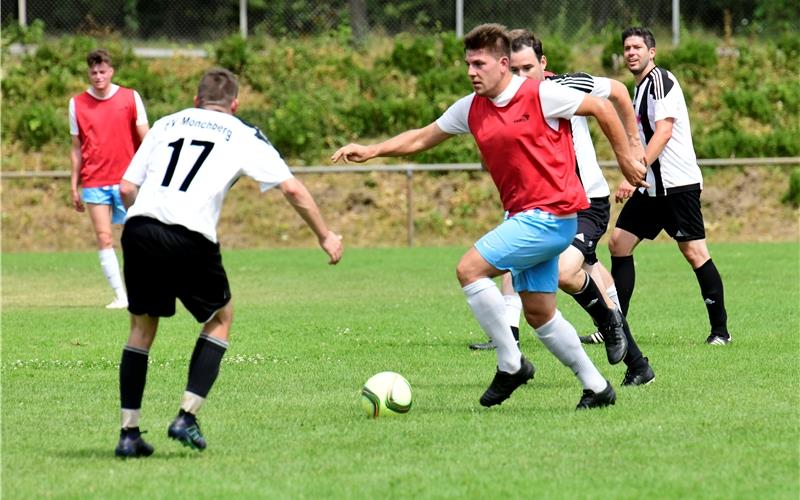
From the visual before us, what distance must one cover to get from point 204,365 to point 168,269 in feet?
1.61

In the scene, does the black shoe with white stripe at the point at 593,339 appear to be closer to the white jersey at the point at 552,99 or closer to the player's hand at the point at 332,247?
the white jersey at the point at 552,99

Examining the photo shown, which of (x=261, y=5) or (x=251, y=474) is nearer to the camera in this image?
(x=251, y=474)

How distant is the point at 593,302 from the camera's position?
833cm

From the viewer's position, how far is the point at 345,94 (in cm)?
2700

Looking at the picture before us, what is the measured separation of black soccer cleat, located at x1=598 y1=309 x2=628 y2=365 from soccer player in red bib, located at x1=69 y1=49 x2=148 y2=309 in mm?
6660

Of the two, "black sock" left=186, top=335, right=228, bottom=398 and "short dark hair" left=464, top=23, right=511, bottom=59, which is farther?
"short dark hair" left=464, top=23, right=511, bottom=59

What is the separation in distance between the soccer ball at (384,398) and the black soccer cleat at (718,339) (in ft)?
12.0

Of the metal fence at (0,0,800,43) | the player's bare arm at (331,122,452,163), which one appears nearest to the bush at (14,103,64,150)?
the metal fence at (0,0,800,43)

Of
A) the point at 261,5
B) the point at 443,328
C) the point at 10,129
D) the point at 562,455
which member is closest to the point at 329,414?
the point at 562,455

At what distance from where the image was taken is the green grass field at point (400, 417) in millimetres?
5438

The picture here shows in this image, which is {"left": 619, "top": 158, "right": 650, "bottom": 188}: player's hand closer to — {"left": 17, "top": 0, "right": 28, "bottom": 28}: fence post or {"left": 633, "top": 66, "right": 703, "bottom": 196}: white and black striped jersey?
{"left": 633, "top": 66, "right": 703, "bottom": 196}: white and black striped jersey

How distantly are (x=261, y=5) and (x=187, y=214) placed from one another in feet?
77.4

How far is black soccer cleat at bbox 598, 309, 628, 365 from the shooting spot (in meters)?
8.00

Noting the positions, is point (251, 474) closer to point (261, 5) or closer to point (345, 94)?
point (345, 94)
